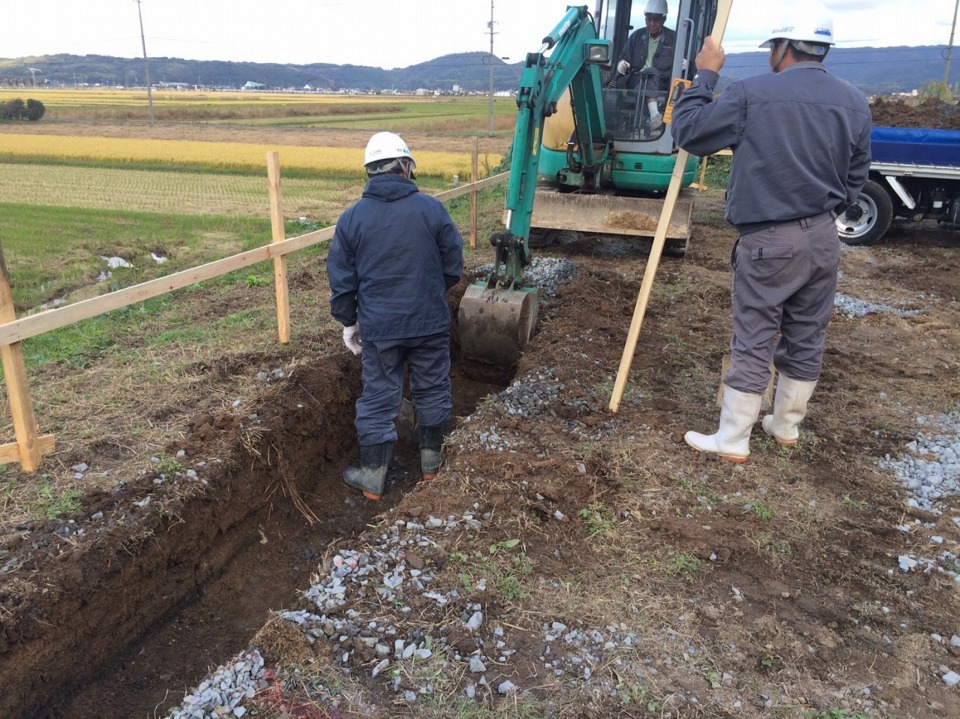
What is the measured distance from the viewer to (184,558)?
400cm

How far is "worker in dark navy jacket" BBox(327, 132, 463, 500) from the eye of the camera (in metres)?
4.28

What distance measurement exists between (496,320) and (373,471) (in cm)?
166

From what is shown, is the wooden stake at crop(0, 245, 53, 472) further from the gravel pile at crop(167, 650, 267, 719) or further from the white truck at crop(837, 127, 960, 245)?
the white truck at crop(837, 127, 960, 245)

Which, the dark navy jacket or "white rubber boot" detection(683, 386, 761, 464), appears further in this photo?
the dark navy jacket

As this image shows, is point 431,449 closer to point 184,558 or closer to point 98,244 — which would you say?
point 184,558

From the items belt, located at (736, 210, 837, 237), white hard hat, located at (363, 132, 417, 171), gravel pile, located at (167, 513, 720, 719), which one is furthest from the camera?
white hard hat, located at (363, 132, 417, 171)

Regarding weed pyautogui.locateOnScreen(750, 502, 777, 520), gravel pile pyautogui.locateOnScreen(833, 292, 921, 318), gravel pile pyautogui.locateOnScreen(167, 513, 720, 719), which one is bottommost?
gravel pile pyautogui.locateOnScreen(167, 513, 720, 719)

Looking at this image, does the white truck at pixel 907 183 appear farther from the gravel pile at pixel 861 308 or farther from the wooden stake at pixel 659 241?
the wooden stake at pixel 659 241

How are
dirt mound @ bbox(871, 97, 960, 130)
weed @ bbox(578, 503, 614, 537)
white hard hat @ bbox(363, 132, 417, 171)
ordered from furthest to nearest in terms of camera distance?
dirt mound @ bbox(871, 97, 960, 130) < white hard hat @ bbox(363, 132, 417, 171) < weed @ bbox(578, 503, 614, 537)

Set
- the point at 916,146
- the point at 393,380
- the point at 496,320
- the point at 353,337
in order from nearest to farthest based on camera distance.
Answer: the point at 393,380, the point at 353,337, the point at 496,320, the point at 916,146

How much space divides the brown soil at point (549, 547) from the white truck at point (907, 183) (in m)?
4.94

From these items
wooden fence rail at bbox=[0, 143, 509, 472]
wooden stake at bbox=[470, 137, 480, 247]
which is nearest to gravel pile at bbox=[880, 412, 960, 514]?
Answer: wooden fence rail at bbox=[0, 143, 509, 472]

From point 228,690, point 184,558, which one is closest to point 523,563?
point 228,690

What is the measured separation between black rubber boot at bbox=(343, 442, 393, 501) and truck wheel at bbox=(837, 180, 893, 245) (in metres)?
8.16
